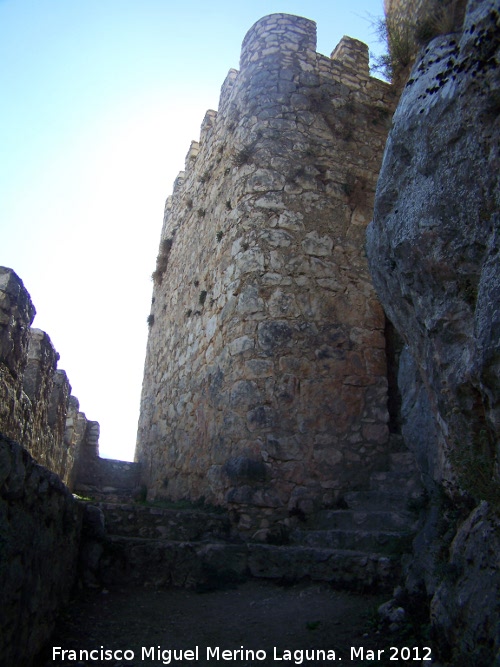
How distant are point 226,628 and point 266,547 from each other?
113 centimetres

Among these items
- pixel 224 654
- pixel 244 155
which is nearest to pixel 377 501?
pixel 224 654

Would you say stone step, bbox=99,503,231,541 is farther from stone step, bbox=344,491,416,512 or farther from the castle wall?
stone step, bbox=344,491,416,512

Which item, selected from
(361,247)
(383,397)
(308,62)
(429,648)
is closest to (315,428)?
(383,397)

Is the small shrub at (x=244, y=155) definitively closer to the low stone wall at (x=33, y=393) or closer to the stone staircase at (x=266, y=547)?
the low stone wall at (x=33, y=393)

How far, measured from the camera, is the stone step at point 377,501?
16.2 feet

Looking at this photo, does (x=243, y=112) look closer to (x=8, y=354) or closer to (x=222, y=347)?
(x=222, y=347)

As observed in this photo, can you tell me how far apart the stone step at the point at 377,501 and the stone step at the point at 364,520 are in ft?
0.42

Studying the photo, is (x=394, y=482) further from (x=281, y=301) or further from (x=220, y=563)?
(x=281, y=301)

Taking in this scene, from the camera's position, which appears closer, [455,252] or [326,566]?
[455,252]

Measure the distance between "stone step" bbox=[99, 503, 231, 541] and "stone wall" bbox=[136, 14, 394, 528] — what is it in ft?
0.82

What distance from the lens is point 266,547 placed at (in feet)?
15.2

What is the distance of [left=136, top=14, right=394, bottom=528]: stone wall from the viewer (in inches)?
217

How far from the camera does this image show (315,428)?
220 inches

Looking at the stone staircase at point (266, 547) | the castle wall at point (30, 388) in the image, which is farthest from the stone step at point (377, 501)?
the castle wall at point (30, 388)
